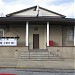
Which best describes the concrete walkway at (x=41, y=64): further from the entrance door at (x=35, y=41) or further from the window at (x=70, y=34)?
the window at (x=70, y=34)

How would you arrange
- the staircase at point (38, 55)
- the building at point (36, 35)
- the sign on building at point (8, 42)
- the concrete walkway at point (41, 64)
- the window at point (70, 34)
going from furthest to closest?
1. the window at point (70, 34)
2. the sign on building at point (8, 42)
3. the building at point (36, 35)
4. the staircase at point (38, 55)
5. the concrete walkway at point (41, 64)

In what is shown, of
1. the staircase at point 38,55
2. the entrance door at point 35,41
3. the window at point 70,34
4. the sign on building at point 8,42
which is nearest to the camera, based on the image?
the staircase at point 38,55

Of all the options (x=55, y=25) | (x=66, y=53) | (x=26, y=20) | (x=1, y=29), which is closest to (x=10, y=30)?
(x=1, y=29)

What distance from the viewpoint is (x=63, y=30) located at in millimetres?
34125

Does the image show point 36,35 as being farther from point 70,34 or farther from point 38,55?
point 38,55

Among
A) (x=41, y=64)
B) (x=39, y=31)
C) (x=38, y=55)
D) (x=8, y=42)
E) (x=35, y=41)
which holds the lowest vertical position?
(x=41, y=64)

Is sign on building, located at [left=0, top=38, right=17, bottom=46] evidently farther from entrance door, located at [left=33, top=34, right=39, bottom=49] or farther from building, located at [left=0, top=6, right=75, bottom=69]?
entrance door, located at [left=33, top=34, right=39, bottom=49]

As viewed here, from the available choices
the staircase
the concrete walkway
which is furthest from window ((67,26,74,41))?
the concrete walkway

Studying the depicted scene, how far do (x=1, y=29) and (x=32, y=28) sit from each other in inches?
182

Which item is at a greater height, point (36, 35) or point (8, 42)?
point (36, 35)

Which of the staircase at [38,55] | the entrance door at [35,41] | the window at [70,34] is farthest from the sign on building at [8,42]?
the window at [70,34]

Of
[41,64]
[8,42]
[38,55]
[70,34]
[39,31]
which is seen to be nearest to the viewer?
[41,64]

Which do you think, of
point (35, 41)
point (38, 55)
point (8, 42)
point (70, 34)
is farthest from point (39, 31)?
point (38, 55)

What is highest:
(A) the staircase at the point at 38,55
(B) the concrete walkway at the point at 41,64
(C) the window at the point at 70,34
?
(C) the window at the point at 70,34
